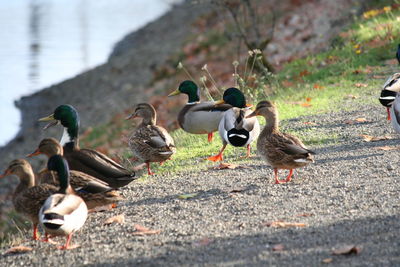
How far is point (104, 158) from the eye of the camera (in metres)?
7.85

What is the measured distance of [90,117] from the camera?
23828mm

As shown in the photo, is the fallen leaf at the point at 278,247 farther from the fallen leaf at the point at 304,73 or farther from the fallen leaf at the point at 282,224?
the fallen leaf at the point at 304,73

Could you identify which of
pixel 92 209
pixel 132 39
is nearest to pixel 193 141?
pixel 92 209

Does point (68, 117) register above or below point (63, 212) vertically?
above

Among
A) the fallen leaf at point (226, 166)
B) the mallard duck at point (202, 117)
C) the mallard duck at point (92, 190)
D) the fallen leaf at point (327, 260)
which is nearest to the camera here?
the fallen leaf at point (327, 260)

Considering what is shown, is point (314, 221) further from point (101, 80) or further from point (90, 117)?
point (101, 80)

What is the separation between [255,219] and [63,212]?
171 centimetres

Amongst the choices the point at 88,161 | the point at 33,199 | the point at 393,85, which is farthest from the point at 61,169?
the point at 393,85

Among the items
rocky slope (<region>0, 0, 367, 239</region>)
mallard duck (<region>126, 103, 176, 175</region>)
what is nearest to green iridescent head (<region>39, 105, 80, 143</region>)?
mallard duck (<region>126, 103, 176, 175</region>)

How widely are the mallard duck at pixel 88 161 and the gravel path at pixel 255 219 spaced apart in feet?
0.94

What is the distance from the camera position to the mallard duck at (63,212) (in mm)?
5977

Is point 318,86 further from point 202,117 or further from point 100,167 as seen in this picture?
point 100,167

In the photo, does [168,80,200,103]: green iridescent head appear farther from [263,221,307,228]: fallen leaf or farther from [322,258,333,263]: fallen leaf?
[322,258,333,263]: fallen leaf

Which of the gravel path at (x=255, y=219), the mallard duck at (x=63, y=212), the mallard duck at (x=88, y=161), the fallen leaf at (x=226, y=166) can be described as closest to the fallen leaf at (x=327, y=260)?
the gravel path at (x=255, y=219)
